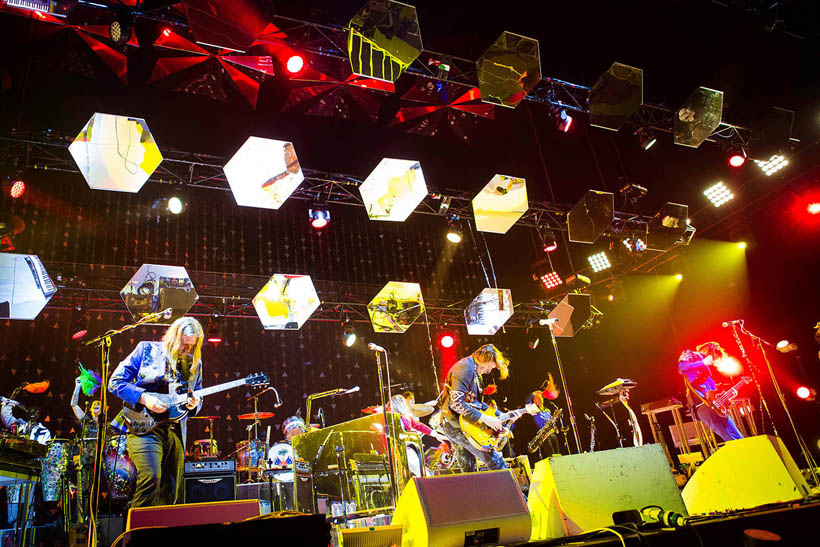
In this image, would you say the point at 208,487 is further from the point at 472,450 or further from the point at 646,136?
the point at 646,136

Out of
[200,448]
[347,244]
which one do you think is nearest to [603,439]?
[347,244]

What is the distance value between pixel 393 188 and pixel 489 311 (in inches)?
121

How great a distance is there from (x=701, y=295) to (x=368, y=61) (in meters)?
6.62

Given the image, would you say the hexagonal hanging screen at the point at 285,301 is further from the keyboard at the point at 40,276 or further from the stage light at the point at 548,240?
the stage light at the point at 548,240

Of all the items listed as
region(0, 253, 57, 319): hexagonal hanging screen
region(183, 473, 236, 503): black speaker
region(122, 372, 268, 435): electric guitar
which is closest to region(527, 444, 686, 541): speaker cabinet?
region(122, 372, 268, 435): electric guitar

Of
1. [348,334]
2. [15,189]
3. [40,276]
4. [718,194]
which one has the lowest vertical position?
[348,334]

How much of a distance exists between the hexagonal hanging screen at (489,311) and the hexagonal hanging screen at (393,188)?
2.37 metres

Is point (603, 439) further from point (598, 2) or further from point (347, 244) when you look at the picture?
point (598, 2)

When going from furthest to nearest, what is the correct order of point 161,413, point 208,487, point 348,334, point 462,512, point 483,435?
point 348,334 < point 208,487 < point 483,435 < point 161,413 < point 462,512

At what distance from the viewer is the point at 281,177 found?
539 cm

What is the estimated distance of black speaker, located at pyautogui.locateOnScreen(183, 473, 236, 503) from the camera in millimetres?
3982

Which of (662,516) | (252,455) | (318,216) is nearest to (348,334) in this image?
(318,216)

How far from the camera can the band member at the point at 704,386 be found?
505 cm

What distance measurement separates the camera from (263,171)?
17.3 ft
